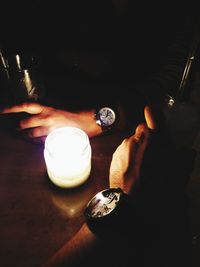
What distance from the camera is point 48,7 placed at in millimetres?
2611

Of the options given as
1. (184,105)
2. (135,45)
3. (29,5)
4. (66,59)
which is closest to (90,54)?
(66,59)

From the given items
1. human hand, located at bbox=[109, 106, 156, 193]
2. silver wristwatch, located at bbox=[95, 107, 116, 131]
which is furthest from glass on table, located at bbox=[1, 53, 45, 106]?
human hand, located at bbox=[109, 106, 156, 193]

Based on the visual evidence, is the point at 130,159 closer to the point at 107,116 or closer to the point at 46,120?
the point at 107,116

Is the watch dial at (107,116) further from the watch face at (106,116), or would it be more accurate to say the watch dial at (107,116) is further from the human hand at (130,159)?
the human hand at (130,159)

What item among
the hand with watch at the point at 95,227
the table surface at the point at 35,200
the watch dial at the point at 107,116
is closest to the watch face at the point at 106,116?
the watch dial at the point at 107,116

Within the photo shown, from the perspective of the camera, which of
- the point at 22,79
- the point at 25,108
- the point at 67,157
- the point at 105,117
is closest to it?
the point at 67,157

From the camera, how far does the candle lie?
1.37 meters

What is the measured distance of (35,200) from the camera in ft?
4.67

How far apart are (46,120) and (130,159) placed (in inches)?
25.9

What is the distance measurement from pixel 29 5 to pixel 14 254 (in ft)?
7.52

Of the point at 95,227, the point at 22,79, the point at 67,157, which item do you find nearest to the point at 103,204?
the point at 95,227

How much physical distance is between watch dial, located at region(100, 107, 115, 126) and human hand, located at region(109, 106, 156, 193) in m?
0.33

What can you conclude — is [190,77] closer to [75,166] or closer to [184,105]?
[184,105]

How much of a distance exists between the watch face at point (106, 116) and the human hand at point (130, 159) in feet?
1.08
